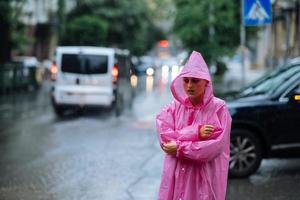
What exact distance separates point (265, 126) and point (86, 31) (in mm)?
37079

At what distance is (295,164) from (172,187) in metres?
6.10

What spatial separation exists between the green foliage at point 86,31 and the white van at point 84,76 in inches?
1058

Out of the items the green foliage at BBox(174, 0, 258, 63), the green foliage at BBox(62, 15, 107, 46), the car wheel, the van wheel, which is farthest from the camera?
the green foliage at BBox(62, 15, 107, 46)

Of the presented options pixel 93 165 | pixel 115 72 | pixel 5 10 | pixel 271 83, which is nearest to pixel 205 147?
pixel 271 83

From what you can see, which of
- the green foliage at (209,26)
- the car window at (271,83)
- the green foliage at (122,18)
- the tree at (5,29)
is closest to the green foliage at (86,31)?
the green foliage at (122,18)

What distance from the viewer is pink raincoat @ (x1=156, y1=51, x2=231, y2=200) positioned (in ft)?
14.5

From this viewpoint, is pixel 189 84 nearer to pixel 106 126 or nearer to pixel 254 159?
pixel 254 159

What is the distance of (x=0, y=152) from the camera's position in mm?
11688

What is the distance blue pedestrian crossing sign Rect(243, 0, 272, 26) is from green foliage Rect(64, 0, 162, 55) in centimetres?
3685

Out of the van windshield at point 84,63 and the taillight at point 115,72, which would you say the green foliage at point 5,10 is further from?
the taillight at point 115,72

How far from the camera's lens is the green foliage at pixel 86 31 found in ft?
148

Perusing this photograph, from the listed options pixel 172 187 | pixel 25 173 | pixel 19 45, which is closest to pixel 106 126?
pixel 25 173

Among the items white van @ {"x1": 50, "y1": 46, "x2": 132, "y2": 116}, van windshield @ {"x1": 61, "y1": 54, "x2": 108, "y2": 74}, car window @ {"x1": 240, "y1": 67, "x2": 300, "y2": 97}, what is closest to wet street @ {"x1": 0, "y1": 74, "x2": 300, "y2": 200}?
white van @ {"x1": 50, "y1": 46, "x2": 132, "y2": 116}

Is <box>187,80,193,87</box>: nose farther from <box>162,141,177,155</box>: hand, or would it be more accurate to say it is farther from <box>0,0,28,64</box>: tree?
<box>0,0,28,64</box>: tree
